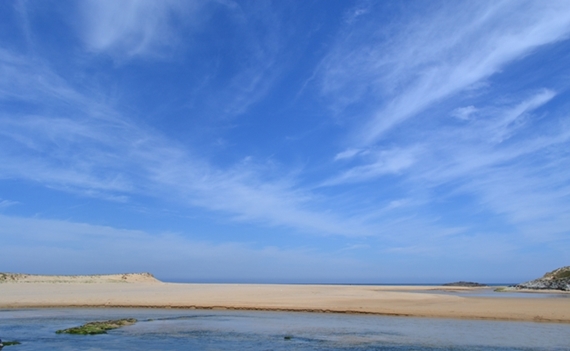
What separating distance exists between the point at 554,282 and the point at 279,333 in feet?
181

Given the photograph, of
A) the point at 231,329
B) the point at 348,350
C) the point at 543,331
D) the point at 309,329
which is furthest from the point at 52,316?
the point at 543,331

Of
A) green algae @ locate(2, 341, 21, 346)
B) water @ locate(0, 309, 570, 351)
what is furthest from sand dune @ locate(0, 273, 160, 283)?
green algae @ locate(2, 341, 21, 346)

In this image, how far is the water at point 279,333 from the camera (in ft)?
60.8

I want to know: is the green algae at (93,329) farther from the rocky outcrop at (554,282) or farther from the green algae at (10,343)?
the rocky outcrop at (554,282)

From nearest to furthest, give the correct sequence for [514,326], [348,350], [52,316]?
[348,350] → [514,326] → [52,316]

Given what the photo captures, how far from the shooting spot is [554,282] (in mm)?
59562

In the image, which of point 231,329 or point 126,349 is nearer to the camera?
point 126,349

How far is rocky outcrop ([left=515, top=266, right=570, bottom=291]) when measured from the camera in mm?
57312

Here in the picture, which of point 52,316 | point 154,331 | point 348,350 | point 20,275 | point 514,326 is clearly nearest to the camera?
point 348,350

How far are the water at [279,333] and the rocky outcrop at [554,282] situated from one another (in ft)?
132

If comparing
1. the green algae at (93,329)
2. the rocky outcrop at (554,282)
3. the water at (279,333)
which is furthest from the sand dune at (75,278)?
the rocky outcrop at (554,282)

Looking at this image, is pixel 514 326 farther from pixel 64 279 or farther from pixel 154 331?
pixel 64 279

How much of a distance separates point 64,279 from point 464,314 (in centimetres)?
5676

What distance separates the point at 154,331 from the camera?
22.3 meters
